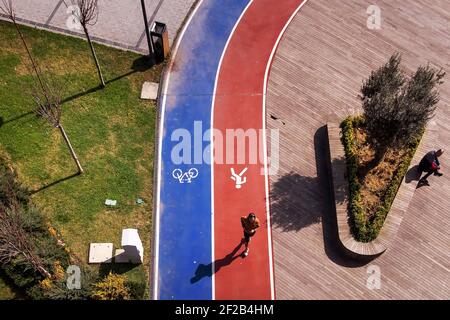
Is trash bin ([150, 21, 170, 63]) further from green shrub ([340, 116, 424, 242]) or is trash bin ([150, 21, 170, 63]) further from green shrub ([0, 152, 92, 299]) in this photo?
green shrub ([340, 116, 424, 242])

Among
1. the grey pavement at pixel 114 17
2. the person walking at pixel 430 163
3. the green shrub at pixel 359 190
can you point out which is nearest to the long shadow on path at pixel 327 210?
the green shrub at pixel 359 190

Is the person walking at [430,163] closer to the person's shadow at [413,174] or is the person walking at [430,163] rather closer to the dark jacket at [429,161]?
the dark jacket at [429,161]

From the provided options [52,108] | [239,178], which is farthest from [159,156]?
[52,108]

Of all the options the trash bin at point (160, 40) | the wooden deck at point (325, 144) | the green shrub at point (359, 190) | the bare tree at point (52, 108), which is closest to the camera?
the bare tree at point (52, 108)

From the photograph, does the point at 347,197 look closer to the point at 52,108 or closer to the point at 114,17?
the point at 52,108

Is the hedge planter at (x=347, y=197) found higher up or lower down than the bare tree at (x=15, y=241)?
higher up
